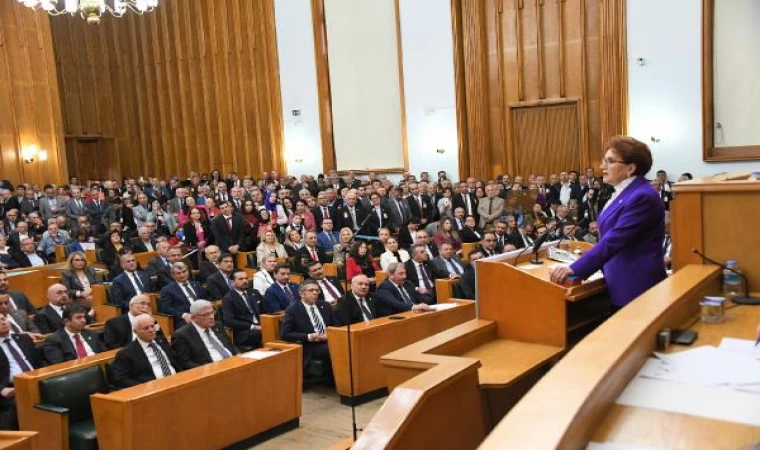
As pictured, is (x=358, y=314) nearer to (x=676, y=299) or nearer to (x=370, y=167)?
(x=676, y=299)

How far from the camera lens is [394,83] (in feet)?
46.0

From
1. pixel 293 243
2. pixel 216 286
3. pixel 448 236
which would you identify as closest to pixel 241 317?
pixel 216 286

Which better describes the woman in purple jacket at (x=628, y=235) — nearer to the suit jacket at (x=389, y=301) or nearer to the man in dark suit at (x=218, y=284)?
the suit jacket at (x=389, y=301)

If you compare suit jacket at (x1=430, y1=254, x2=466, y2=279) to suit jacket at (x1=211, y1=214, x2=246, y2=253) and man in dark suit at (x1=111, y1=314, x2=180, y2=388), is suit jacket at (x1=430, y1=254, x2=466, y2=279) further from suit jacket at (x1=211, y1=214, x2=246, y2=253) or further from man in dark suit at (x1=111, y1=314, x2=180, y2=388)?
man in dark suit at (x1=111, y1=314, x2=180, y2=388)

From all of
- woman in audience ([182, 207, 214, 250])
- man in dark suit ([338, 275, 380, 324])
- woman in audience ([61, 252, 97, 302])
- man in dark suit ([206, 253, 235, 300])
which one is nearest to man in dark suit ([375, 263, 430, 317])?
man in dark suit ([338, 275, 380, 324])

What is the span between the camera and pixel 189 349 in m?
4.90

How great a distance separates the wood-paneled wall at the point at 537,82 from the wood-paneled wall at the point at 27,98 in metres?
8.53

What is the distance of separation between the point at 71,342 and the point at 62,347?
0.21 ft

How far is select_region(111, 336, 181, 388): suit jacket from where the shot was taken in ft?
14.7

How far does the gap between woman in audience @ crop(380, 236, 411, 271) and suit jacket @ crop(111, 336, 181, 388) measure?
12.1 ft

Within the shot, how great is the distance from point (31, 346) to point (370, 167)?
9.98m

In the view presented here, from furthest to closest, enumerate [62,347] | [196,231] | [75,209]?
[75,209]
[196,231]
[62,347]

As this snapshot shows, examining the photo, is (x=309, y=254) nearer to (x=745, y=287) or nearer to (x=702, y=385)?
(x=745, y=287)

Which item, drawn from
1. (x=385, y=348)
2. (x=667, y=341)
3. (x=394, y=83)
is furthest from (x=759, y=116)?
(x=667, y=341)
